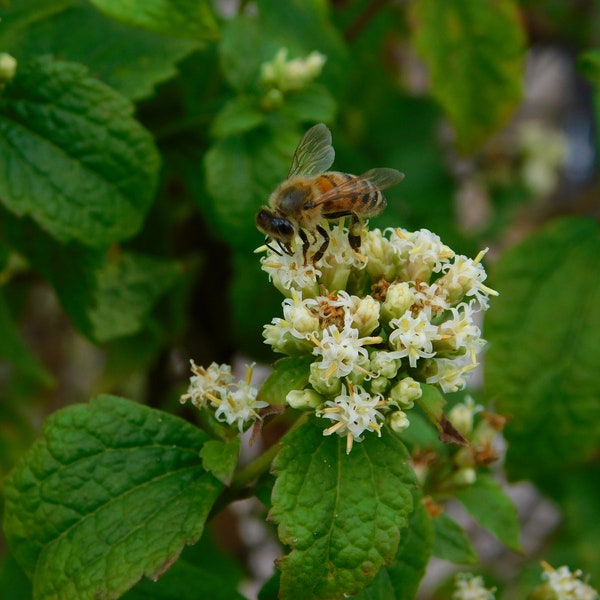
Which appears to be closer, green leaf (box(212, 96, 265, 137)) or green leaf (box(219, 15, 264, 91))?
→ green leaf (box(212, 96, 265, 137))

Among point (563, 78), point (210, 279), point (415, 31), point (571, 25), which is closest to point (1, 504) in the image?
point (210, 279)

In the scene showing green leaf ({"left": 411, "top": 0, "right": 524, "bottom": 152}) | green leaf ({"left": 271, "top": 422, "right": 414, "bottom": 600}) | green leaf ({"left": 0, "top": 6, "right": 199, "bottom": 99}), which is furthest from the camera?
green leaf ({"left": 411, "top": 0, "right": 524, "bottom": 152})

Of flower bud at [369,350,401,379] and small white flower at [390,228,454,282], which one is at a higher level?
small white flower at [390,228,454,282]

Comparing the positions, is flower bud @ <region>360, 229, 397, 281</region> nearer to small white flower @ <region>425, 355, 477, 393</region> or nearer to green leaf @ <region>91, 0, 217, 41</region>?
small white flower @ <region>425, 355, 477, 393</region>

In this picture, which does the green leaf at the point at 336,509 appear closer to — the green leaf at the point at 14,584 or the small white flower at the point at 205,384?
the small white flower at the point at 205,384

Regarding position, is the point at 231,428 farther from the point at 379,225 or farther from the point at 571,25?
the point at 571,25

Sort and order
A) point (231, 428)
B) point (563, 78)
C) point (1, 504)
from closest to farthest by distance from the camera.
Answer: point (231, 428) → point (1, 504) → point (563, 78)

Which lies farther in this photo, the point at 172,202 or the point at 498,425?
the point at 172,202

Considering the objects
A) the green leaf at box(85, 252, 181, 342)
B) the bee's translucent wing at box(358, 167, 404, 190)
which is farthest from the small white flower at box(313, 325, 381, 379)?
the green leaf at box(85, 252, 181, 342)
